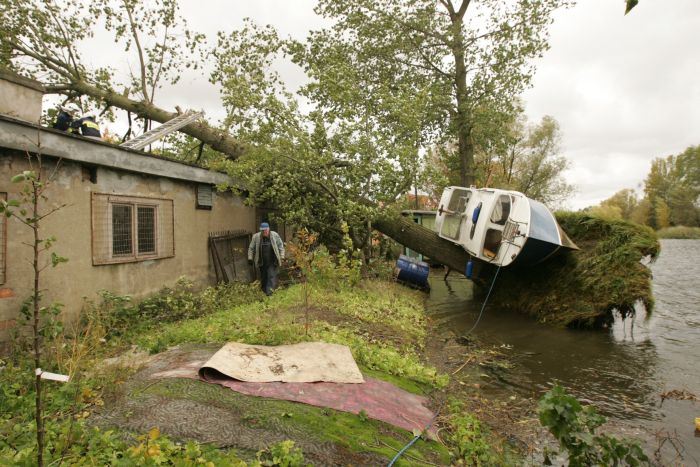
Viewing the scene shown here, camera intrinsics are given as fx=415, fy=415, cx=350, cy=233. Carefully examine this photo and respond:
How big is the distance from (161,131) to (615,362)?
11320 millimetres

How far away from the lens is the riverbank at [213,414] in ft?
10.1

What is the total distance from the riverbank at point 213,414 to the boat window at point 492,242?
216 inches

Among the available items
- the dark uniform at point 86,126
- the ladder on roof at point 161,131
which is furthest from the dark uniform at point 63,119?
the ladder on roof at point 161,131

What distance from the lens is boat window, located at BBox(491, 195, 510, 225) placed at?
36.4ft

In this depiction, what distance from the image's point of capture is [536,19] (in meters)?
16.2

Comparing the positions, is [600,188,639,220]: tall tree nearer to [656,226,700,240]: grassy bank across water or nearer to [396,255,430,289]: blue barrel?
[656,226,700,240]: grassy bank across water

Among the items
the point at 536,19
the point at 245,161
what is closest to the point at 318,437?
the point at 245,161

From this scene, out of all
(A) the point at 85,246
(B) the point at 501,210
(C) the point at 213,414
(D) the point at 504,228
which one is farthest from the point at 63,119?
(B) the point at 501,210

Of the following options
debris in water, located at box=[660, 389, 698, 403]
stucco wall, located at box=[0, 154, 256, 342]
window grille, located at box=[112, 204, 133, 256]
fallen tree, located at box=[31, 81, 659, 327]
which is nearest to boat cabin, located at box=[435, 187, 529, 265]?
fallen tree, located at box=[31, 81, 659, 327]

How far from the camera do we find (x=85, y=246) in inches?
280

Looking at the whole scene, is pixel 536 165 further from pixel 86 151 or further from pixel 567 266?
pixel 86 151

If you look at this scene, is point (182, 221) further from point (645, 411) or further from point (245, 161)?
point (645, 411)

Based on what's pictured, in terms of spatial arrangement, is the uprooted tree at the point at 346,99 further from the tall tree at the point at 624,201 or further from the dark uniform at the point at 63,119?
the tall tree at the point at 624,201

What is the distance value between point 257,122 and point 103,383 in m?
8.56
